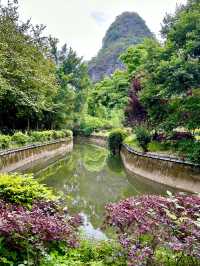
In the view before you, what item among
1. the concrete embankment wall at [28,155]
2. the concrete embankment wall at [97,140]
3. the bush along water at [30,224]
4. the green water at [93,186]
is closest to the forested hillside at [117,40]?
the concrete embankment wall at [97,140]

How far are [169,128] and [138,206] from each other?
12013 mm

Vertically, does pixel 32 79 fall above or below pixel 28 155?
above

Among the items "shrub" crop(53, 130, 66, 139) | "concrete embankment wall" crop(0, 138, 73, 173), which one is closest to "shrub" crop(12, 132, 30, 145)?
"concrete embankment wall" crop(0, 138, 73, 173)

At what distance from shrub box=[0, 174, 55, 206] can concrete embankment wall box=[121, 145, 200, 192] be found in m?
9.11

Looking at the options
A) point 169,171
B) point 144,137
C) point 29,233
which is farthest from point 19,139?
point 29,233

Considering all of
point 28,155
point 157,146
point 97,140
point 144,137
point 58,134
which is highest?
point 144,137

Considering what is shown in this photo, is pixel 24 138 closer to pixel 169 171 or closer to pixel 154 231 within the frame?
pixel 169 171

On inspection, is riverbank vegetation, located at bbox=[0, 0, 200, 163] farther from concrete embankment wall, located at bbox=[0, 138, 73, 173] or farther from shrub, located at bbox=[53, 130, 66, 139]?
shrub, located at bbox=[53, 130, 66, 139]

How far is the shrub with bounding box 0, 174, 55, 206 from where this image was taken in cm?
547

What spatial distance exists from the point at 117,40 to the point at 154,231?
5481 inches

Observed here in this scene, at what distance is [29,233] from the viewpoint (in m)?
4.49

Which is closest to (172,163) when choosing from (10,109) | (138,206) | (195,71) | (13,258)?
(195,71)

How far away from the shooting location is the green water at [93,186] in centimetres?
1107

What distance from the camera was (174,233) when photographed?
4727 mm
